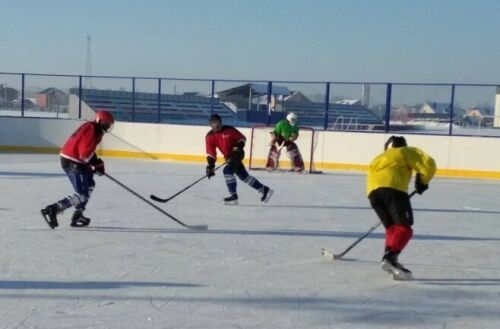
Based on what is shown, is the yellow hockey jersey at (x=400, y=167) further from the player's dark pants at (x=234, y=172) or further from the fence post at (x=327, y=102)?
the fence post at (x=327, y=102)

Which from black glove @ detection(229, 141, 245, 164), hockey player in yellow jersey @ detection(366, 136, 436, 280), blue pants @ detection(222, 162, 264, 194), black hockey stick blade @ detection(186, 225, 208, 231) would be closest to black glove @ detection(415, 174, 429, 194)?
hockey player in yellow jersey @ detection(366, 136, 436, 280)

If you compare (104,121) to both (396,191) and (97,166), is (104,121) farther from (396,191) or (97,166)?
(396,191)

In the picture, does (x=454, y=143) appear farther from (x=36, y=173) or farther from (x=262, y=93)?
(x=36, y=173)

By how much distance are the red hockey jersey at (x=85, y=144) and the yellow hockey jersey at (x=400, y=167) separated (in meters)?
2.69

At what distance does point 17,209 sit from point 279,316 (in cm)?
479

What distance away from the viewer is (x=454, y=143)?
14.7 meters

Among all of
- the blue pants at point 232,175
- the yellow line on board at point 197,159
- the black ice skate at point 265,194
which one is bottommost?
the yellow line on board at point 197,159

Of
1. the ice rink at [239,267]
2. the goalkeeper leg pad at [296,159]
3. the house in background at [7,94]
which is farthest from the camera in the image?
Result: the house in background at [7,94]

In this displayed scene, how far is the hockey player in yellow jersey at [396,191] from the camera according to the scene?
195 inches

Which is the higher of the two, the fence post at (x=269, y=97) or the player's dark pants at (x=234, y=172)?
→ the fence post at (x=269, y=97)

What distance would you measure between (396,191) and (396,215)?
0.16m

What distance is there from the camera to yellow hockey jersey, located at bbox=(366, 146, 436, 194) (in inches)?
196

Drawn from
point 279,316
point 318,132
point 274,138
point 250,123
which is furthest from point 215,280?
point 250,123

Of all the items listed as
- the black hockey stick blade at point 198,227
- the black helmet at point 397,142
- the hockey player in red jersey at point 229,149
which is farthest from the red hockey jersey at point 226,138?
the black helmet at point 397,142
